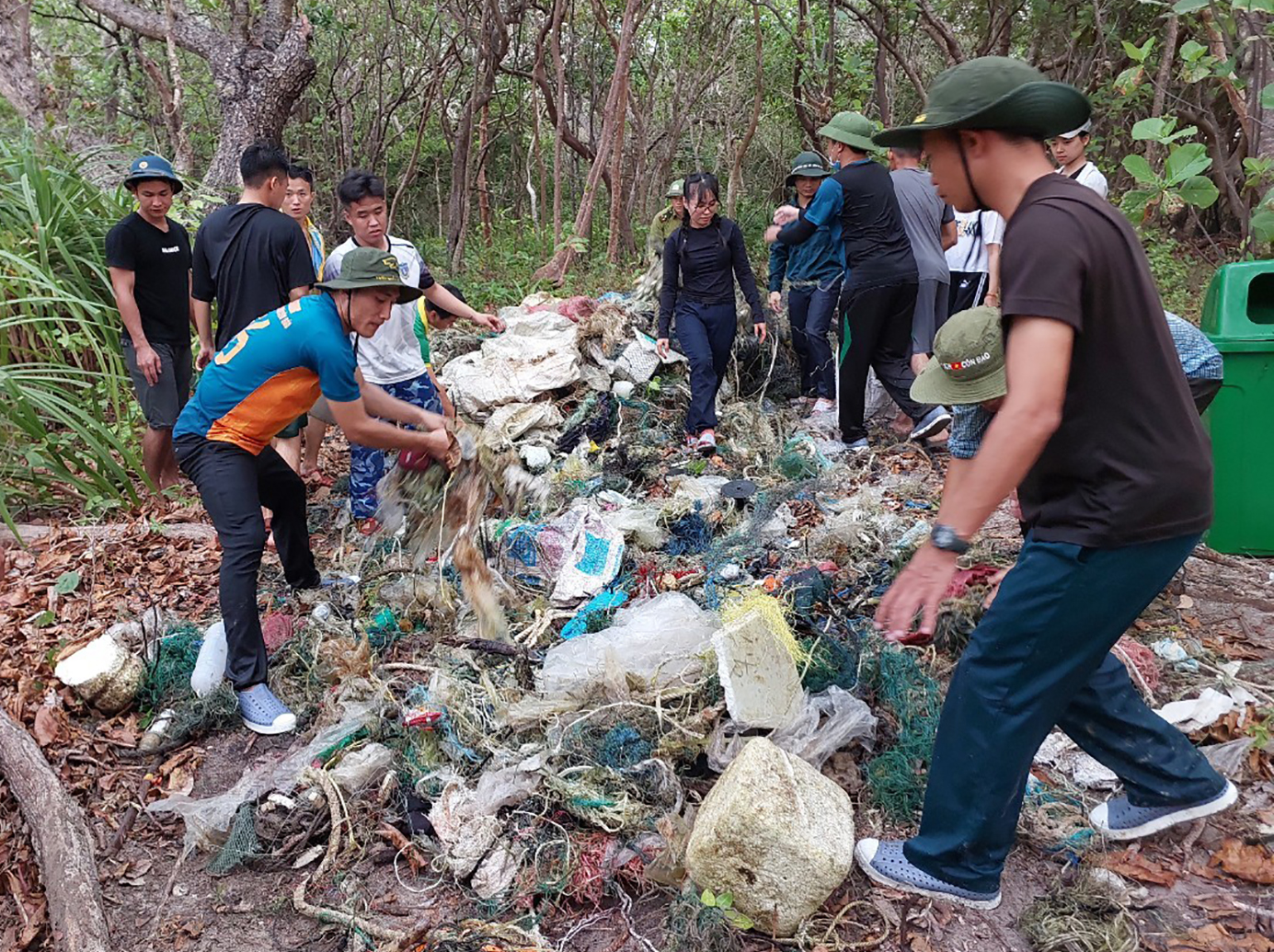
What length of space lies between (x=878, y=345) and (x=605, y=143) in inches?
171

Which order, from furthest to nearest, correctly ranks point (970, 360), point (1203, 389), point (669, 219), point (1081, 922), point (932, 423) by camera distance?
point (669, 219), point (932, 423), point (1203, 389), point (970, 360), point (1081, 922)

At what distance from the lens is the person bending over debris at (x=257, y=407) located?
3170mm

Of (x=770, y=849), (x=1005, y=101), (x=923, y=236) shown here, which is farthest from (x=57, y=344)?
(x=1005, y=101)

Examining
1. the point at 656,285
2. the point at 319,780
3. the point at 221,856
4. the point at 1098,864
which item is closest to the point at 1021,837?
the point at 1098,864

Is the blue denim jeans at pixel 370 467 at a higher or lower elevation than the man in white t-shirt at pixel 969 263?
lower

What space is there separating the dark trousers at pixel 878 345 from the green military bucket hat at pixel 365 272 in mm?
2957

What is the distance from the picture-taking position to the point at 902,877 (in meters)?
2.26

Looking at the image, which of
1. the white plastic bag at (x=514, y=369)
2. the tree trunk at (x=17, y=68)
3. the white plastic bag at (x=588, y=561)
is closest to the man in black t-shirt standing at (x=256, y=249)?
the white plastic bag at (x=514, y=369)

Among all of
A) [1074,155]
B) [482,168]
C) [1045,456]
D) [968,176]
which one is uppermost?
[968,176]

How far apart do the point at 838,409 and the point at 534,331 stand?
2259 millimetres

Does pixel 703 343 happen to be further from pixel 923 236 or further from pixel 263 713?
pixel 263 713

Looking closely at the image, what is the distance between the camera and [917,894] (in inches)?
91.0

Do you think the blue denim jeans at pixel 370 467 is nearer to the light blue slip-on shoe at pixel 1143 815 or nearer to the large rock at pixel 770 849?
the large rock at pixel 770 849

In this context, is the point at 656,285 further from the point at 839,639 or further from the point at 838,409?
the point at 839,639
